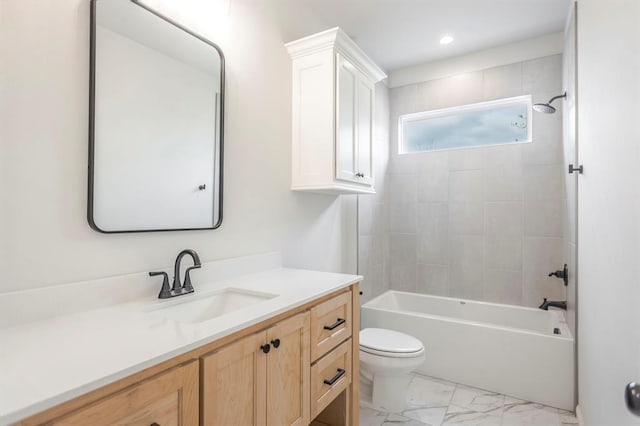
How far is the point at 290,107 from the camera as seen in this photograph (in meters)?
2.14

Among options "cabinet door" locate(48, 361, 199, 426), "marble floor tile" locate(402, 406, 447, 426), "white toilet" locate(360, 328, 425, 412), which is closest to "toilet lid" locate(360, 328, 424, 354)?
"white toilet" locate(360, 328, 425, 412)

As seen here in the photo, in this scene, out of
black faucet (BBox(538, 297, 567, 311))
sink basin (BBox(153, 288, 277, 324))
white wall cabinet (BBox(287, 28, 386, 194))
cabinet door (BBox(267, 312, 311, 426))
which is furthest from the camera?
black faucet (BBox(538, 297, 567, 311))

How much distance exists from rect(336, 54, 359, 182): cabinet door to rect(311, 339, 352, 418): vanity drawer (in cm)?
99

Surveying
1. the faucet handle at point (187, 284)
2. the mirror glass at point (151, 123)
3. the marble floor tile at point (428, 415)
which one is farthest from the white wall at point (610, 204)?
the mirror glass at point (151, 123)

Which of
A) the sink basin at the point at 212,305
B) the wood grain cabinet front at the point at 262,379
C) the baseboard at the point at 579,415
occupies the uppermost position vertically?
the sink basin at the point at 212,305

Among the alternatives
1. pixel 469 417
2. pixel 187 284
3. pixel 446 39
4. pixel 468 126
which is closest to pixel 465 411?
pixel 469 417

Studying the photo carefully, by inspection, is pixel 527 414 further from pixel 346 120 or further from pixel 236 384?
pixel 346 120

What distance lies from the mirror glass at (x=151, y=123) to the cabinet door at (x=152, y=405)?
659mm

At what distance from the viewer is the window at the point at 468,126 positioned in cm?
301

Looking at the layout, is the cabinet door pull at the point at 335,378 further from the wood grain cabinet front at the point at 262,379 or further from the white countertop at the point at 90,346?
the white countertop at the point at 90,346

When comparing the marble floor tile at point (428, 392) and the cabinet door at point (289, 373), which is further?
the marble floor tile at point (428, 392)

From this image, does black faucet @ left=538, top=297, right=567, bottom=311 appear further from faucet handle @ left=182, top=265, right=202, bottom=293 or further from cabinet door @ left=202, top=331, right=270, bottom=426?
faucet handle @ left=182, top=265, right=202, bottom=293

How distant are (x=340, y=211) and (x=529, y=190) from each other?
5.56 ft

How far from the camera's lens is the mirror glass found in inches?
47.3
